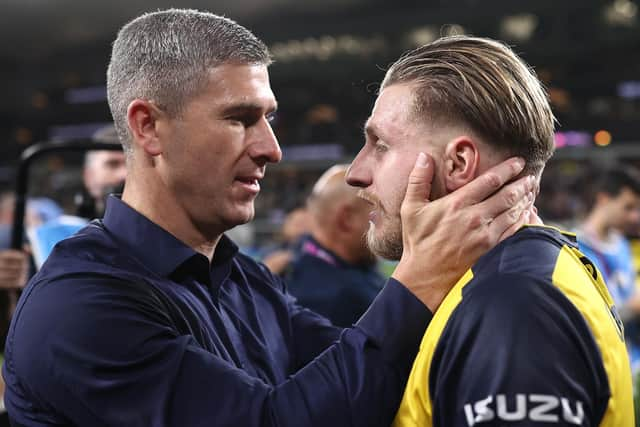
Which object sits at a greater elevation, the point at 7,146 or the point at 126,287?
the point at 126,287

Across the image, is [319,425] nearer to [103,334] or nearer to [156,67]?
[103,334]

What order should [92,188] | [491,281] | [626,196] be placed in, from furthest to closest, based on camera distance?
1. [626,196]
2. [92,188]
3. [491,281]

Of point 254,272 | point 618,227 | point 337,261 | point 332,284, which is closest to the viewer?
point 254,272

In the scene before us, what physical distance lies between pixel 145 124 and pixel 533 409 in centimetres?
114

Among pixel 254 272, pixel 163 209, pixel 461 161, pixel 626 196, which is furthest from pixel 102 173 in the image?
pixel 626 196

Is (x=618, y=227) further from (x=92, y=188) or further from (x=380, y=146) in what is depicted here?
(x=380, y=146)

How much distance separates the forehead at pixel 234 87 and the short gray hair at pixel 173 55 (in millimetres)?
17

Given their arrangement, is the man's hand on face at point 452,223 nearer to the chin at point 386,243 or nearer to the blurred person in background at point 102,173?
the chin at point 386,243

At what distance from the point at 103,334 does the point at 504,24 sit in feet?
81.9

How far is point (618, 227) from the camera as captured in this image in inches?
251

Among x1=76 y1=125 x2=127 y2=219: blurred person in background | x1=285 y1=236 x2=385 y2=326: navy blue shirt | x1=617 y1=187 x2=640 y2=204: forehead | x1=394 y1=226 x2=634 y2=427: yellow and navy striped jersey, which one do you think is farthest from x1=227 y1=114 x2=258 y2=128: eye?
x1=617 y1=187 x2=640 y2=204: forehead

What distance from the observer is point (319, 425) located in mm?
1408

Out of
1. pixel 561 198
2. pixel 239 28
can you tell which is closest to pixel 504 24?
pixel 561 198

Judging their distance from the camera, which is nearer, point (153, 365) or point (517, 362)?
point (517, 362)
